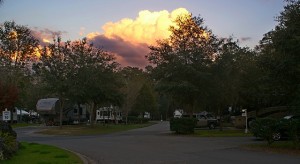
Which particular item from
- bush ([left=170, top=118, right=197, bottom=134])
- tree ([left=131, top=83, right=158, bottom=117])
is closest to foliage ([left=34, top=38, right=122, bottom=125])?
bush ([left=170, top=118, right=197, bottom=134])

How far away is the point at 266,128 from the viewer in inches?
848

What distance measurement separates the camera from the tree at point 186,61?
35969mm

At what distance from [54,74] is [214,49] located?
17755 mm

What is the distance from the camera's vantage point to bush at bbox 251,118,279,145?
2150 cm

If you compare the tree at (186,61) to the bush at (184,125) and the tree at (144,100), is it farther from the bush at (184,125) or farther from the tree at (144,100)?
the tree at (144,100)

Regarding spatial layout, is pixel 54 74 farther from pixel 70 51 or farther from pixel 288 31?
pixel 288 31

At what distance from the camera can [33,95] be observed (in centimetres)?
7938

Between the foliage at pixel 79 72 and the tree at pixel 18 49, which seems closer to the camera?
the foliage at pixel 79 72

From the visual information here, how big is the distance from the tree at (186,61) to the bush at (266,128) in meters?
13.0

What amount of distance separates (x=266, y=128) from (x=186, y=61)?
15.6 meters

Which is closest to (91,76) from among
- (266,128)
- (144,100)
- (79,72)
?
(79,72)

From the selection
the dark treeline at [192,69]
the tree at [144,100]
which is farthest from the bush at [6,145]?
the tree at [144,100]

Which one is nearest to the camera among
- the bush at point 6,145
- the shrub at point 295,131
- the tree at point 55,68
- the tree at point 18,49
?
the bush at point 6,145

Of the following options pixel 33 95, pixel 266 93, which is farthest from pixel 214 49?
pixel 33 95
